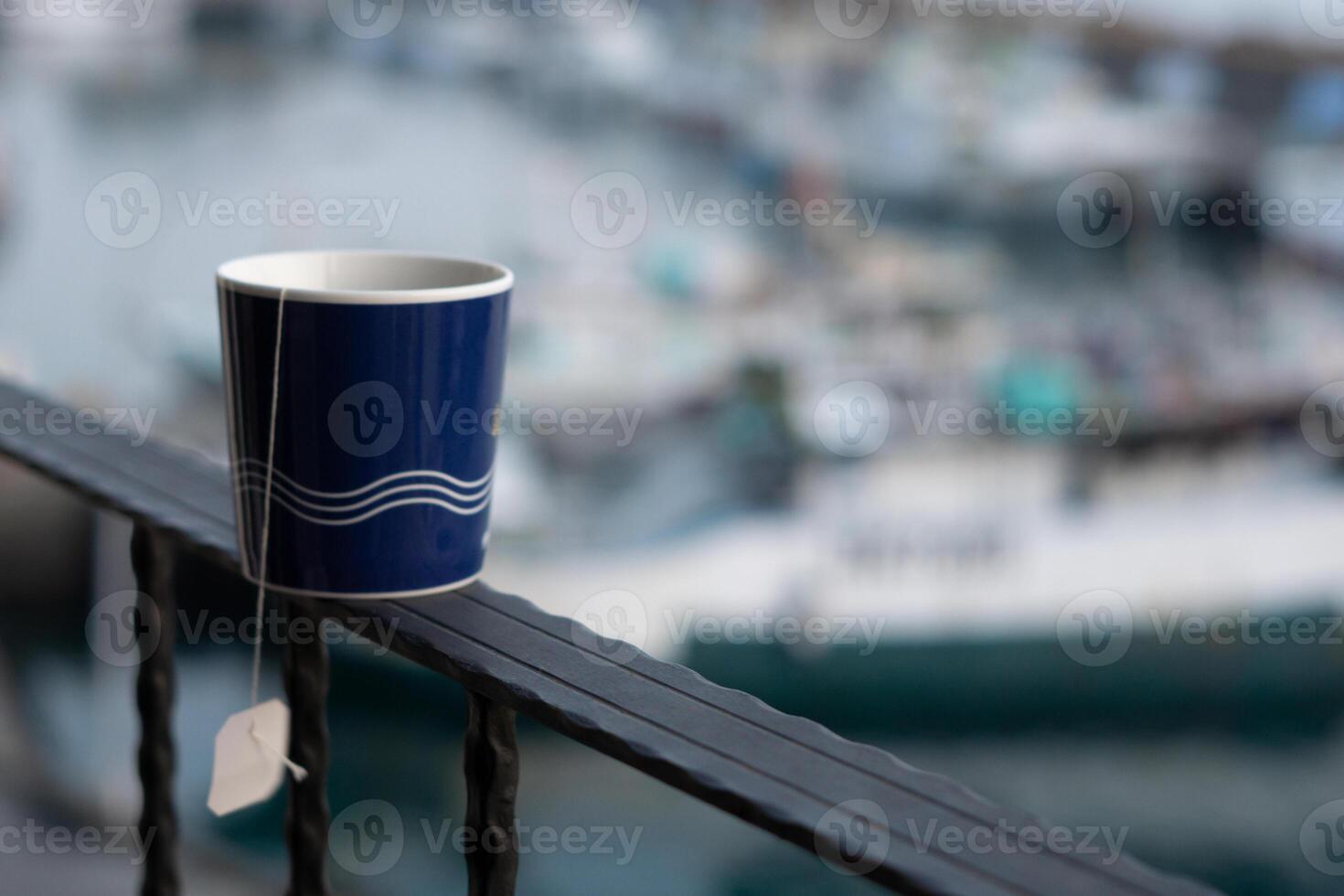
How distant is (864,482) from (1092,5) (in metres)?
1.27

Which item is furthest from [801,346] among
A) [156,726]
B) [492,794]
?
[492,794]

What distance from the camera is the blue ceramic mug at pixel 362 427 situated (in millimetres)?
333

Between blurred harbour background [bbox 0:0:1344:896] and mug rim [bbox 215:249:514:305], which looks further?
blurred harbour background [bbox 0:0:1344:896]

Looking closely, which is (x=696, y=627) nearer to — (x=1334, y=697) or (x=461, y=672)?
(x=1334, y=697)

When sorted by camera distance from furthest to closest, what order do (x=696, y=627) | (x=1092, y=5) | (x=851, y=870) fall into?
(x=1092, y=5) → (x=696, y=627) → (x=851, y=870)

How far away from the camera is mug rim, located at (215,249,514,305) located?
0.33 m

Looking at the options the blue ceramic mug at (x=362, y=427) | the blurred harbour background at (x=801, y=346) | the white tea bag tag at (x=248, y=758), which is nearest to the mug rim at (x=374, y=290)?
the blue ceramic mug at (x=362, y=427)

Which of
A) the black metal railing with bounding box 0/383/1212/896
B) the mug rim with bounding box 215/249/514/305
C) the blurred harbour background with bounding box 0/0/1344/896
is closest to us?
the black metal railing with bounding box 0/383/1212/896

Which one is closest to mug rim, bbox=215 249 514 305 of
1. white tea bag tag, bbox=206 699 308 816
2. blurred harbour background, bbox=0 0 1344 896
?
white tea bag tag, bbox=206 699 308 816

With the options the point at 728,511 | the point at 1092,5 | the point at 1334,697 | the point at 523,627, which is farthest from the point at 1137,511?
the point at 523,627

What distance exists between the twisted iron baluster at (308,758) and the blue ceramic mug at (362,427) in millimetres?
19

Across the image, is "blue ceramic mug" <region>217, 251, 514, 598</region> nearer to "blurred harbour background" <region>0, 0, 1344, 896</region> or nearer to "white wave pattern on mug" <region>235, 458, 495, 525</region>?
"white wave pattern on mug" <region>235, 458, 495, 525</region>

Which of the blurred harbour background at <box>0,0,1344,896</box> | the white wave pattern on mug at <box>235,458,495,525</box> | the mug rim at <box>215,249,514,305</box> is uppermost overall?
the mug rim at <box>215,249,514,305</box>

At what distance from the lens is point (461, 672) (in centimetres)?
30
